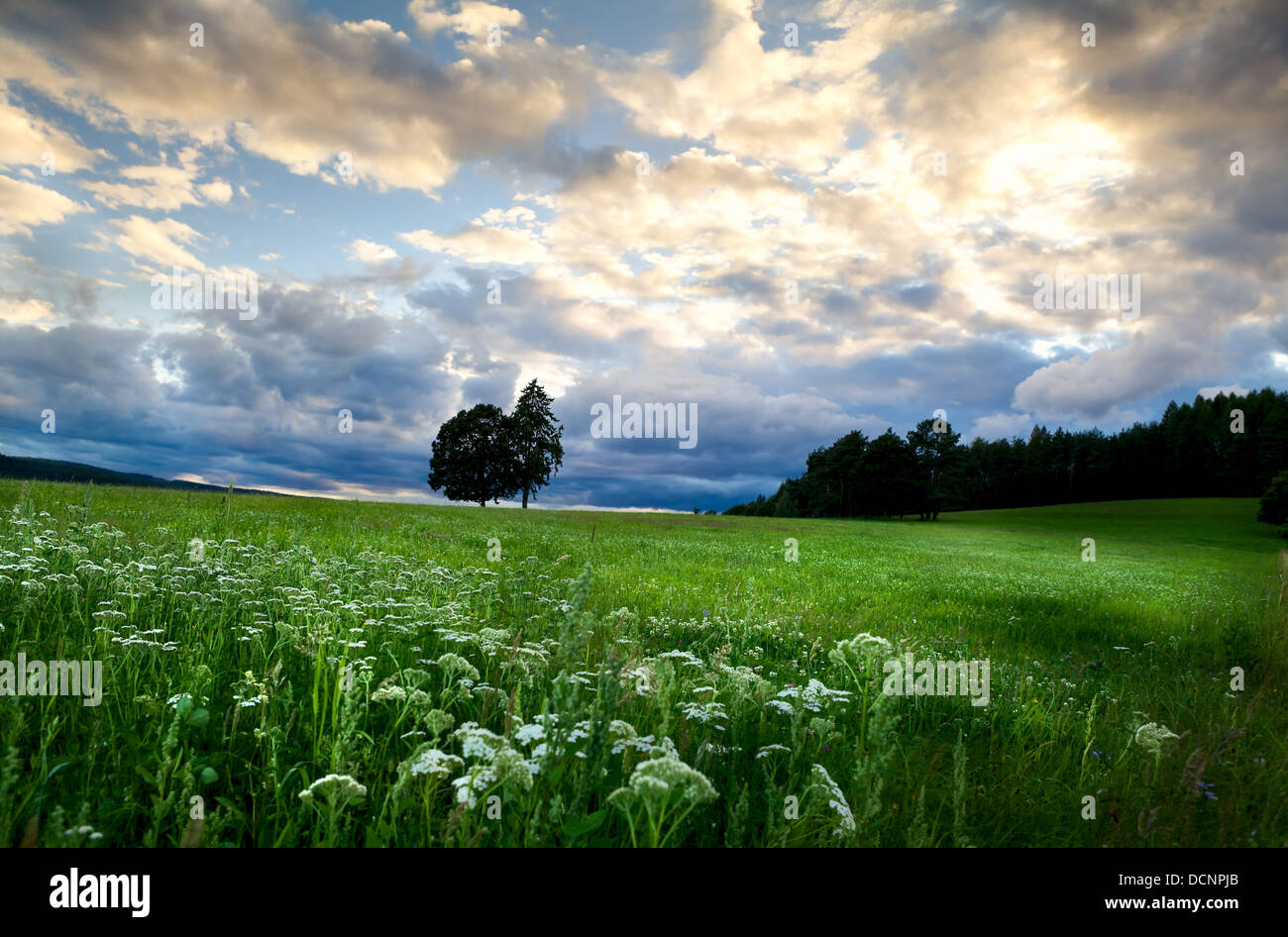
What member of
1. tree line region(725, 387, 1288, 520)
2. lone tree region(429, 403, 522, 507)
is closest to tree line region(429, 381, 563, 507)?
lone tree region(429, 403, 522, 507)

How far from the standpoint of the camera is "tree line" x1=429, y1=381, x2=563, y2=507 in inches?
2867

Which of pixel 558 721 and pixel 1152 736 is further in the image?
pixel 1152 736

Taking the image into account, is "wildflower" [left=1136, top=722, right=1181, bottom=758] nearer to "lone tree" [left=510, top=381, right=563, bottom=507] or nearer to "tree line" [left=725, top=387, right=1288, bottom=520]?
"lone tree" [left=510, top=381, right=563, bottom=507]

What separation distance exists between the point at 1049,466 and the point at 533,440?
384ft

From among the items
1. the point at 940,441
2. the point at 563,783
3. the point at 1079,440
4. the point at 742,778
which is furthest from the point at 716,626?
the point at 1079,440

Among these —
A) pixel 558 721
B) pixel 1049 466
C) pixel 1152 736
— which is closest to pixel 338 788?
pixel 558 721

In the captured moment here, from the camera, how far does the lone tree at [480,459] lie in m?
72.8

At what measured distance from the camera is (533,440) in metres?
73.6

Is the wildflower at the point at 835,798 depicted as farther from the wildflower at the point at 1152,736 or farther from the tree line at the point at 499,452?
the tree line at the point at 499,452

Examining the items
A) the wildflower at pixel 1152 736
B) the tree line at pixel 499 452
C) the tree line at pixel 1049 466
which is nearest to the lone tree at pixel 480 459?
the tree line at pixel 499 452

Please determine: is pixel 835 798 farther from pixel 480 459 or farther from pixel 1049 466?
pixel 1049 466

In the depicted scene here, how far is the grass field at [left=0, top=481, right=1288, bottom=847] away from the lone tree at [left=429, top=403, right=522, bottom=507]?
6179 centimetres

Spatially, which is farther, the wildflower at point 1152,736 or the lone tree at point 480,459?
the lone tree at point 480,459
